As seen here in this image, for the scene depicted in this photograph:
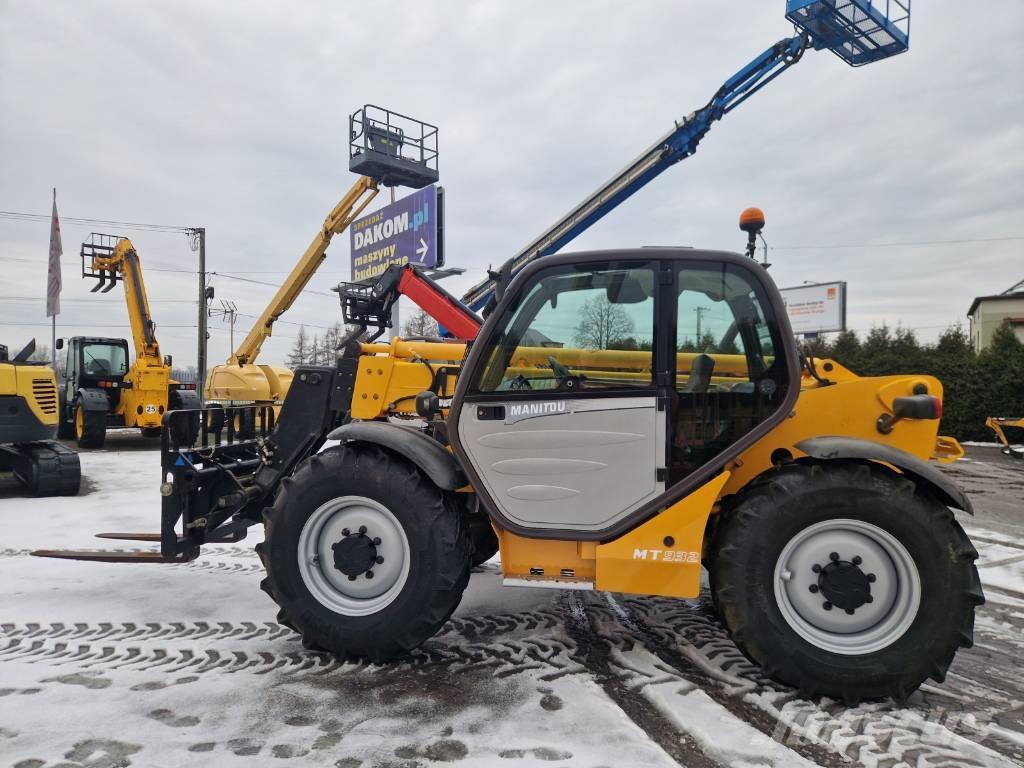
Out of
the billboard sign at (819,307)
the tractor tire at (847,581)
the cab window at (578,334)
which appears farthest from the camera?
the billboard sign at (819,307)

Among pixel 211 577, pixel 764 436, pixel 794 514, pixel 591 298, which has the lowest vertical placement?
pixel 211 577

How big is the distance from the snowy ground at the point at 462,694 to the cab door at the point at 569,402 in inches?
32.1

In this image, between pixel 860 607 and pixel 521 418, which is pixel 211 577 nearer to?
pixel 521 418

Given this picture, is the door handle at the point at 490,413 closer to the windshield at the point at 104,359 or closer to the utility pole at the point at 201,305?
the windshield at the point at 104,359

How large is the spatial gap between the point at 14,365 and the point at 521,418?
7922 millimetres

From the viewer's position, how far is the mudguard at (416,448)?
3289mm

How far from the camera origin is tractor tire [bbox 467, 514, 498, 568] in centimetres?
368

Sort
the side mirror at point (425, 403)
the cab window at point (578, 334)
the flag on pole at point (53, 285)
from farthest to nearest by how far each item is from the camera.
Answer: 1. the flag on pole at point (53, 285)
2. the side mirror at point (425, 403)
3. the cab window at point (578, 334)

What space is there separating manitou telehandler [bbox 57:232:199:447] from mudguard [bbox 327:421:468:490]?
12.7 meters

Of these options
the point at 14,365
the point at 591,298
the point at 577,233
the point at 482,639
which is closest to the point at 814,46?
the point at 577,233

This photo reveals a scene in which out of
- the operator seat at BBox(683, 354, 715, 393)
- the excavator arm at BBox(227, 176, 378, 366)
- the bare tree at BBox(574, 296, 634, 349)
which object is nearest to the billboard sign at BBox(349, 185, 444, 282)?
the excavator arm at BBox(227, 176, 378, 366)

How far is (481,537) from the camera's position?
13.7 feet

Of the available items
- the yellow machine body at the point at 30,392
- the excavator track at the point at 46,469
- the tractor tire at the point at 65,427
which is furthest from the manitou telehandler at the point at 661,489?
the tractor tire at the point at 65,427

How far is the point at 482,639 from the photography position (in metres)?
3.66
